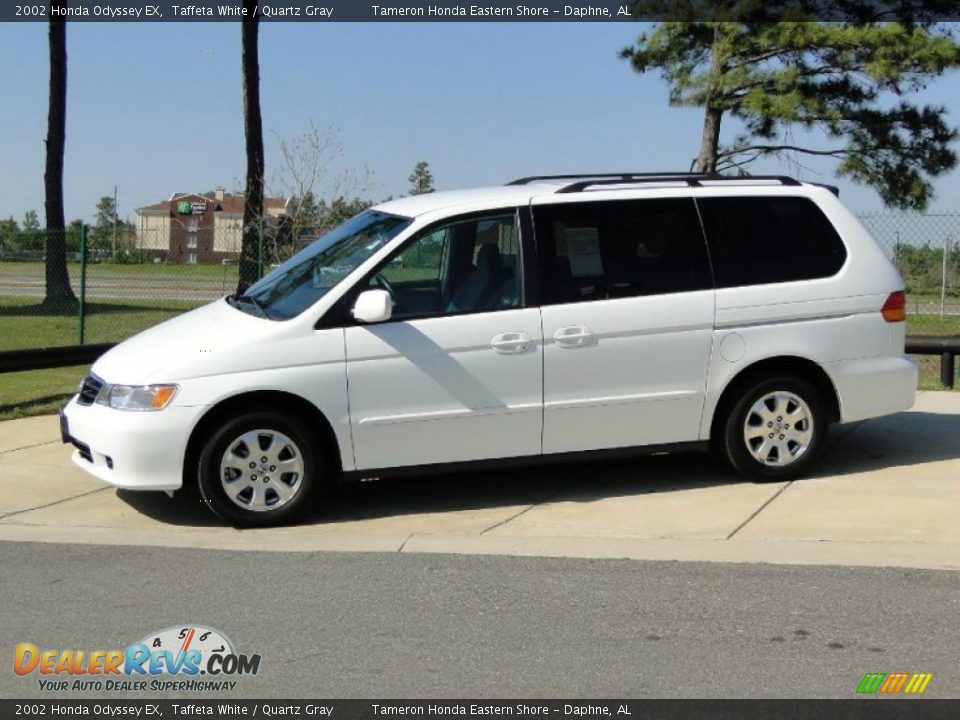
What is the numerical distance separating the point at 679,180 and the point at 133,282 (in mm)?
10471

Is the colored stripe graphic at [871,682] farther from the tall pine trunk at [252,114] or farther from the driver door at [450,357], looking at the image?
the tall pine trunk at [252,114]

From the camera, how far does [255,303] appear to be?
25.7 ft

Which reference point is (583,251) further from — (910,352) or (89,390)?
(910,352)

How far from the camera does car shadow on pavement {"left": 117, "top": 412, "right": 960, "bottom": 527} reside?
7707 millimetres

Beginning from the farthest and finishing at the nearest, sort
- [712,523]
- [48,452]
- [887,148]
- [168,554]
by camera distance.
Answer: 1. [887,148]
2. [48,452]
3. [712,523]
4. [168,554]

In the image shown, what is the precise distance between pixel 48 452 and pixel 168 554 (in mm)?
3111

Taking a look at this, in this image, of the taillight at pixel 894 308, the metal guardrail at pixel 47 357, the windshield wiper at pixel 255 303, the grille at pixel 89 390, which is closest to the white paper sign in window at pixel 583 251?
the windshield wiper at pixel 255 303

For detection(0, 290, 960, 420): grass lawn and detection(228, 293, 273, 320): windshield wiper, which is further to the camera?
detection(0, 290, 960, 420): grass lawn

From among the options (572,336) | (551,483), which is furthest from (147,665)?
(551,483)

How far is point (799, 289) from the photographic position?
25.8 feet

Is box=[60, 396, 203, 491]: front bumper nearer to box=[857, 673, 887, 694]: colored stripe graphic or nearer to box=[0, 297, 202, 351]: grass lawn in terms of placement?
box=[857, 673, 887, 694]: colored stripe graphic

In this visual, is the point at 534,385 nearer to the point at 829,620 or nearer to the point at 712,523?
the point at 712,523

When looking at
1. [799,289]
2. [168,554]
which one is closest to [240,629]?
[168,554]
